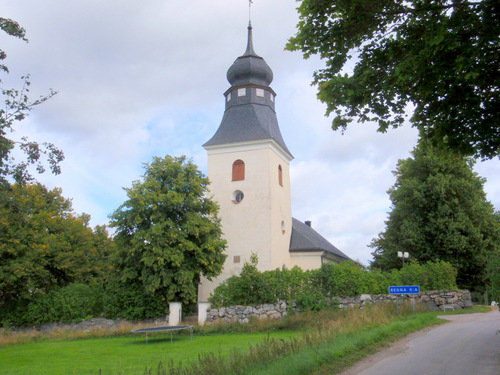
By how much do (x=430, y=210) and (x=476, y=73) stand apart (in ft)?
80.3

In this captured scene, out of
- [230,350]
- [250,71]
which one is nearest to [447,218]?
[250,71]

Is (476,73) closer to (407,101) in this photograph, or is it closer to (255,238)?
(407,101)

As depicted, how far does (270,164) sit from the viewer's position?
28.6 meters

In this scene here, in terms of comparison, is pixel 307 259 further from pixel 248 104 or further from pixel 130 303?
pixel 130 303

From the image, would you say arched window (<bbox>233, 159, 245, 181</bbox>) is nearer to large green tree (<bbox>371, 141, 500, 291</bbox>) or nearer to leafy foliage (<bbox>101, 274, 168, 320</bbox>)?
leafy foliage (<bbox>101, 274, 168, 320</bbox>)

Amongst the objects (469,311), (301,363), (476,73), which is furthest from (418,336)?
(469,311)

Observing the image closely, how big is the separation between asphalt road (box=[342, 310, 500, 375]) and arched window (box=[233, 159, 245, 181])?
17.7 meters

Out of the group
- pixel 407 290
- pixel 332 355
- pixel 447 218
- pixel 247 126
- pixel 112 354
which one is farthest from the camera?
pixel 247 126

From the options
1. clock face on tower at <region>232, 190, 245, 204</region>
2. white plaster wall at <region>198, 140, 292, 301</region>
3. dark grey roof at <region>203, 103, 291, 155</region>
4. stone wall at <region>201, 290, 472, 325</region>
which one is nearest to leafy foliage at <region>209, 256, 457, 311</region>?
stone wall at <region>201, 290, 472, 325</region>

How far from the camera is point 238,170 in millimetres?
29156

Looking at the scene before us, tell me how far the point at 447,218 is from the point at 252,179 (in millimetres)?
12295

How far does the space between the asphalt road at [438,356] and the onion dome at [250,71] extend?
22.1 m

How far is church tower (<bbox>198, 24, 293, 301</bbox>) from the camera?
1091 inches

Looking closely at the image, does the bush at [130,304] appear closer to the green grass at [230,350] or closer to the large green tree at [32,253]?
the green grass at [230,350]
